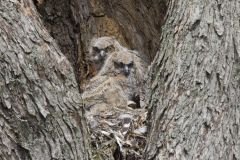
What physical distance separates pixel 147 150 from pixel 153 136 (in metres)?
0.11

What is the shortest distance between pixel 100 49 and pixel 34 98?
12.9 feet

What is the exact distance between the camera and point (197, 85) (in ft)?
14.3

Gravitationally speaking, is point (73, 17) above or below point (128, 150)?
above

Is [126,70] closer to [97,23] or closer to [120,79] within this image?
[120,79]

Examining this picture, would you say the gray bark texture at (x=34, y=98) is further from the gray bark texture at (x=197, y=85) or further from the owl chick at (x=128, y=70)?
the owl chick at (x=128, y=70)

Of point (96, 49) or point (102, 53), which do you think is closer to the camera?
point (96, 49)

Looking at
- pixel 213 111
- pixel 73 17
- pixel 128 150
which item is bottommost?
pixel 128 150

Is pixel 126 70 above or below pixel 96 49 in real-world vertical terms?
below

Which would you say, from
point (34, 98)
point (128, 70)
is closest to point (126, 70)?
point (128, 70)

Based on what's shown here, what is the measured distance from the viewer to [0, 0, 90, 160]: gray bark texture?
382 cm

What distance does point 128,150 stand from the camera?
5059mm

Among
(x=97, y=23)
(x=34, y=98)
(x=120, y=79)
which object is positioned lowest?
(x=120, y=79)

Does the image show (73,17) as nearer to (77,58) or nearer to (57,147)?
(77,58)

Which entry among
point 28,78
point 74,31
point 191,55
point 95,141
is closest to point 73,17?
point 74,31
